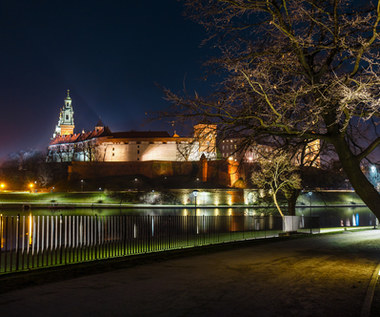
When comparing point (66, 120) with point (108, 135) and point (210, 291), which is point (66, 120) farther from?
point (210, 291)

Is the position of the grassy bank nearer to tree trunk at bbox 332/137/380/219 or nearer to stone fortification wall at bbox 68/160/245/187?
stone fortification wall at bbox 68/160/245/187

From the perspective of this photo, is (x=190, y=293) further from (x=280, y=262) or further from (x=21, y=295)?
(x=280, y=262)

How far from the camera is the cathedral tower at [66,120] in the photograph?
164750 mm

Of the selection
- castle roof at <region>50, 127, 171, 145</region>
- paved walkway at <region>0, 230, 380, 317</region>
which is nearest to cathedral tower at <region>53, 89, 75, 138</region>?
castle roof at <region>50, 127, 171, 145</region>

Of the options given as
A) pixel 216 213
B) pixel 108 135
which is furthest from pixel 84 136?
pixel 216 213

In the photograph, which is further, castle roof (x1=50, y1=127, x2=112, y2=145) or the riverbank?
castle roof (x1=50, y1=127, x2=112, y2=145)

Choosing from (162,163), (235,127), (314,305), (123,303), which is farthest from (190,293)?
(162,163)

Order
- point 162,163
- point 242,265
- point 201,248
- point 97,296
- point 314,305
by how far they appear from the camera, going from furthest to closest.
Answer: point 162,163
point 201,248
point 242,265
point 97,296
point 314,305

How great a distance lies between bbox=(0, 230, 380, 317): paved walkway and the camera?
19.0ft

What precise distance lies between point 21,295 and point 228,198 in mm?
73792

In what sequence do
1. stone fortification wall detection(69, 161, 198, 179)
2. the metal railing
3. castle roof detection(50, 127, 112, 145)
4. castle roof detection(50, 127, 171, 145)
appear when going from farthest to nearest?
castle roof detection(50, 127, 112, 145), castle roof detection(50, 127, 171, 145), stone fortification wall detection(69, 161, 198, 179), the metal railing

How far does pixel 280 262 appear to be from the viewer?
1062 centimetres

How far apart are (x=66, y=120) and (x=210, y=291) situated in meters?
171

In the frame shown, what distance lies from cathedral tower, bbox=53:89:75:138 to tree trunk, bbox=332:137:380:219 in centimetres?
16605
